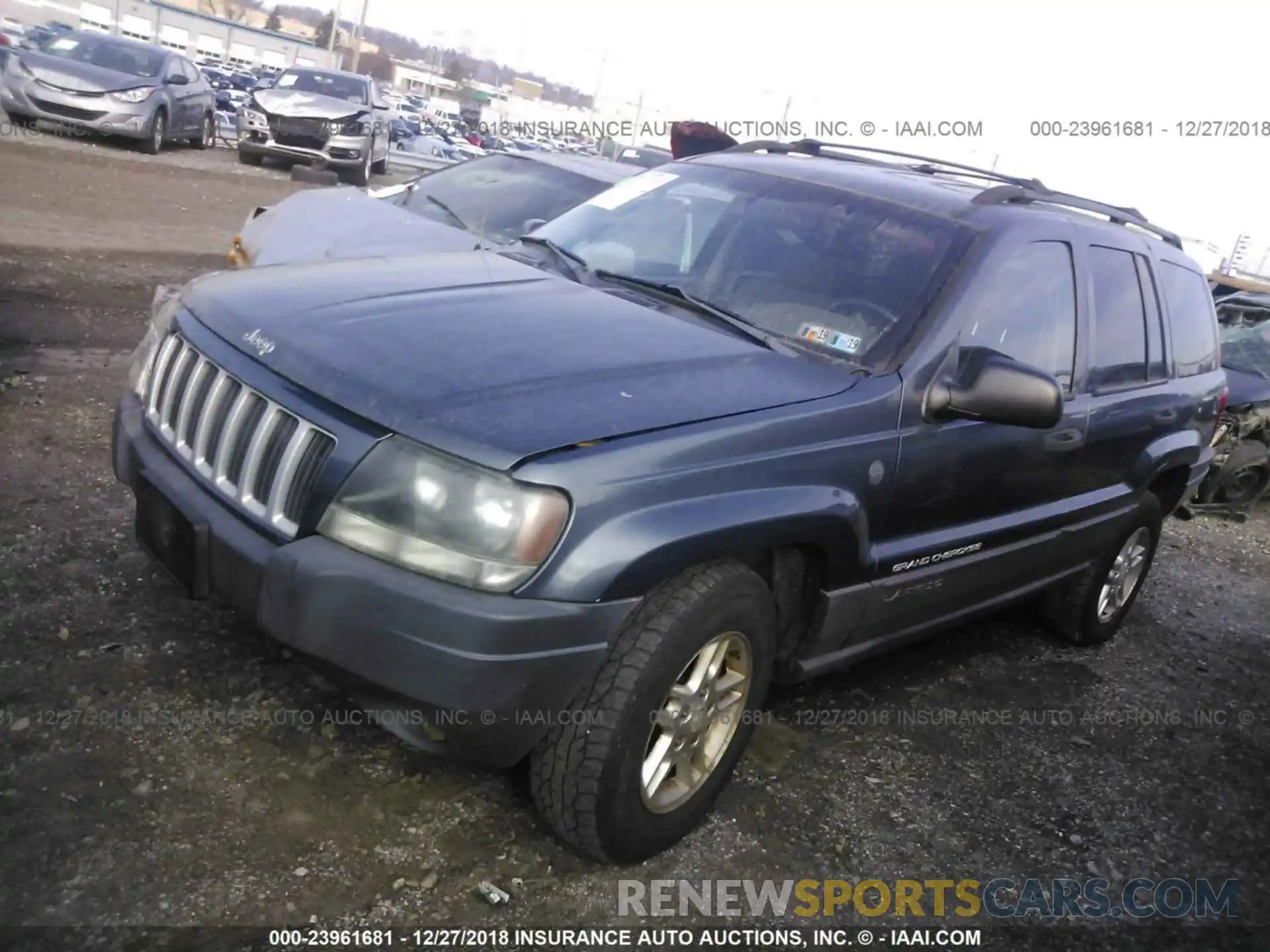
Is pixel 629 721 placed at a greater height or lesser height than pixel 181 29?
greater

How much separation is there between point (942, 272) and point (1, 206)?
907 centimetres

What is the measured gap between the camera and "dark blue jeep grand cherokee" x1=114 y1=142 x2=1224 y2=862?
229 cm

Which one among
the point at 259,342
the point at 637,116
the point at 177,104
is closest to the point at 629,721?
the point at 259,342

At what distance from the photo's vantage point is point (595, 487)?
229 cm

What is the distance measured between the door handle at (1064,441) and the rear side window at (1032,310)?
0.55 feet

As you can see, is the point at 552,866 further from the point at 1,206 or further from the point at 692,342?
the point at 1,206

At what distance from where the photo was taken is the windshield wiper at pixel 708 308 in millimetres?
3107

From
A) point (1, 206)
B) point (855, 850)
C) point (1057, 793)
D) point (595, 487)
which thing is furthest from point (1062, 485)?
point (1, 206)

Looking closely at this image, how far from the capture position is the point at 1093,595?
4664mm

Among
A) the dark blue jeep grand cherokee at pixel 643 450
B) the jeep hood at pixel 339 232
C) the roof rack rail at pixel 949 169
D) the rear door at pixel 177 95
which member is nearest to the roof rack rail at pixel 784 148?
the roof rack rail at pixel 949 169

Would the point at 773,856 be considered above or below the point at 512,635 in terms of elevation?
below

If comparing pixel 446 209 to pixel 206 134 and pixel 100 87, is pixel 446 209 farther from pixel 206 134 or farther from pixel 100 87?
pixel 206 134

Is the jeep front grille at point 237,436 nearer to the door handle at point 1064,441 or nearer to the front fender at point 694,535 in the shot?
the front fender at point 694,535

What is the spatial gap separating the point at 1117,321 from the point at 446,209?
13.1 ft
